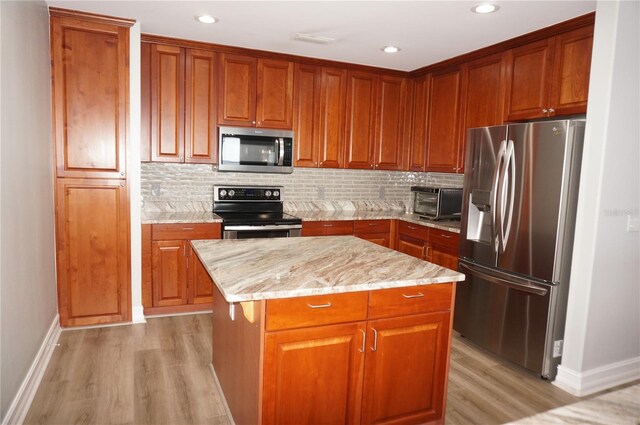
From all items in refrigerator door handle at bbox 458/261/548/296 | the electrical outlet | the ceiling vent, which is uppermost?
the ceiling vent

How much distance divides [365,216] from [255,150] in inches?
54.3

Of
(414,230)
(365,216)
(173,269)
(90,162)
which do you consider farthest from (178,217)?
(414,230)

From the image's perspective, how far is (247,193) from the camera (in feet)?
15.2

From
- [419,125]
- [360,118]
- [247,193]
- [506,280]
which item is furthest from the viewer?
[419,125]

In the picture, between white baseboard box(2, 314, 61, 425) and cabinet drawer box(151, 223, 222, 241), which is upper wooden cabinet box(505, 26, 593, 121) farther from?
white baseboard box(2, 314, 61, 425)

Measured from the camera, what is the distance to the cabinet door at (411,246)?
14.3ft

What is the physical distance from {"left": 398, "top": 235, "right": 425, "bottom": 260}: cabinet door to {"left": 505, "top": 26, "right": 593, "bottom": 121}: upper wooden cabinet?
1.47 m

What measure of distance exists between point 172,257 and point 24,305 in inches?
56.0

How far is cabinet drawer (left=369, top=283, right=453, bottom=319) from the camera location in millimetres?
1989

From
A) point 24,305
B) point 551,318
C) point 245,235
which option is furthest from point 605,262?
point 24,305

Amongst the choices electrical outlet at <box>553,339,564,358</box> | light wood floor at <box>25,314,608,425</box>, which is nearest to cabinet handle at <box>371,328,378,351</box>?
light wood floor at <box>25,314,608,425</box>

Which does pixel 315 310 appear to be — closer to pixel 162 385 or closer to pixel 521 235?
pixel 162 385

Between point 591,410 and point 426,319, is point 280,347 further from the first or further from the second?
point 591,410

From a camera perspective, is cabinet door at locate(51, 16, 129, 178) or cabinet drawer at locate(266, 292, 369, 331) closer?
cabinet drawer at locate(266, 292, 369, 331)
